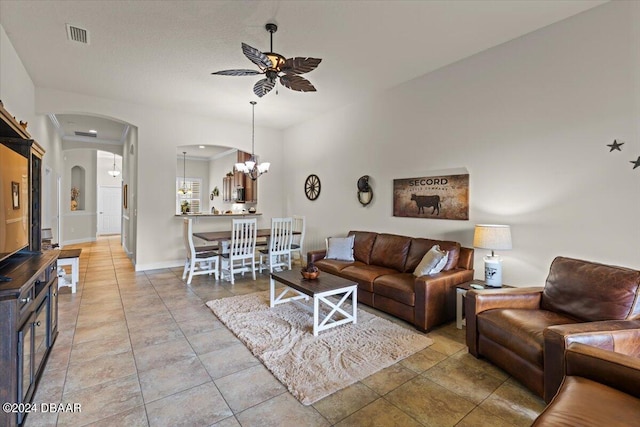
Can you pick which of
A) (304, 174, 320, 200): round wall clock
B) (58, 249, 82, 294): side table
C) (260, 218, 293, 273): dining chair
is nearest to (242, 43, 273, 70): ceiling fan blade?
(260, 218, 293, 273): dining chair

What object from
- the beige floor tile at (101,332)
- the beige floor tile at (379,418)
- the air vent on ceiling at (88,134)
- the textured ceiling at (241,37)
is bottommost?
the beige floor tile at (101,332)

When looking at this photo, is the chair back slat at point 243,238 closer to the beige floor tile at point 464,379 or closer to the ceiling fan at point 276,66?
the ceiling fan at point 276,66

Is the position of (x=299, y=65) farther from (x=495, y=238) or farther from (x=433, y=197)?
(x=495, y=238)

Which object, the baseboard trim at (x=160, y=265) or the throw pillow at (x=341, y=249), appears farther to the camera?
the baseboard trim at (x=160, y=265)

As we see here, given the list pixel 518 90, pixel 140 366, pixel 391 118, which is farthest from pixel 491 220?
pixel 140 366

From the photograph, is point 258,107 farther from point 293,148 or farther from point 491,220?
point 491,220

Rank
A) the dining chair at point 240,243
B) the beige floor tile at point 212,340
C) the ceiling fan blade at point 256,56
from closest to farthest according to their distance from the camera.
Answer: the ceiling fan blade at point 256,56 < the beige floor tile at point 212,340 < the dining chair at point 240,243

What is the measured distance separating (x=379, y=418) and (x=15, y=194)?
9.65 feet

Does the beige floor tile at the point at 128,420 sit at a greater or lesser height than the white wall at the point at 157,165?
lesser

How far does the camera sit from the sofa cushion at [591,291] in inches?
84.0

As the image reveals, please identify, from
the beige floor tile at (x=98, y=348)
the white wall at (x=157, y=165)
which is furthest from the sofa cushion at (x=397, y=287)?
the white wall at (x=157, y=165)

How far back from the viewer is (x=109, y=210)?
11664mm

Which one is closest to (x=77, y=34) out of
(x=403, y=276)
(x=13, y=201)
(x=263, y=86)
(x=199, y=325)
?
(x=263, y=86)

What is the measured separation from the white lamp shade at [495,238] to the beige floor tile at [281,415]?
234 cm
